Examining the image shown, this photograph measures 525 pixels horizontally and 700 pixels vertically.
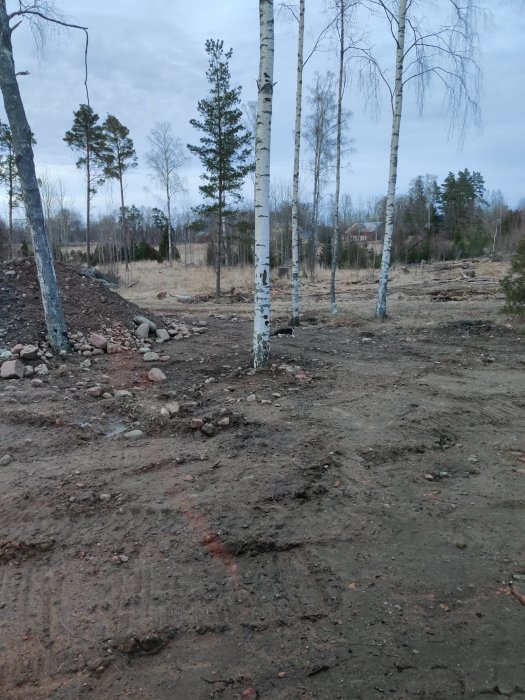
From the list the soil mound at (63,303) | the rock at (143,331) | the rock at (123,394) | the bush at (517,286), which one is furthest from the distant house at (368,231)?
the rock at (123,394)

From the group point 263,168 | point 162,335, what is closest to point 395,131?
point 263,168

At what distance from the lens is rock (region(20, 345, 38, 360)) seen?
715 centimetres

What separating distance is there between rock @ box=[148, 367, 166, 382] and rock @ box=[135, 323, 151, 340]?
2.59 metres

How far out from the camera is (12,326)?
8.16 m

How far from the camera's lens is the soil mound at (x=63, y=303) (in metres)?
8.21

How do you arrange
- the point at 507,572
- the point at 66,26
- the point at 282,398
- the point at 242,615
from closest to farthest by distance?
the point at 242,615, the point at 507,572, the point at 282,398, the point at 66,26

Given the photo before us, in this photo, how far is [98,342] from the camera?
820 cm

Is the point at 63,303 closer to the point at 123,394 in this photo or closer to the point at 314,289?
the point at 123,394

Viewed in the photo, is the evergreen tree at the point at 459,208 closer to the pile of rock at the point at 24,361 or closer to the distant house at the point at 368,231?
the distant house at the point at 368,231

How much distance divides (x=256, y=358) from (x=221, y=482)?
3220mm

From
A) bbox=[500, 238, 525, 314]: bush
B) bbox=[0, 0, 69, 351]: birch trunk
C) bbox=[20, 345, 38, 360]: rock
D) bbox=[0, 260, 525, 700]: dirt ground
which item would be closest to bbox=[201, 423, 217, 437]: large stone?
bbox=[0, 260, 525, 700]: dirt ground

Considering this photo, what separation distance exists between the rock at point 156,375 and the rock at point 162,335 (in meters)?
2.57

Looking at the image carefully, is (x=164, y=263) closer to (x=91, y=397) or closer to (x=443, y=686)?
(x=91, y=397)

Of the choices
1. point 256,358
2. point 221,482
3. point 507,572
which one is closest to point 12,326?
point 256,358
